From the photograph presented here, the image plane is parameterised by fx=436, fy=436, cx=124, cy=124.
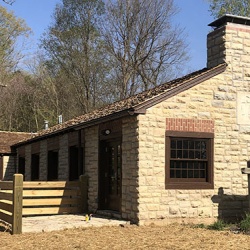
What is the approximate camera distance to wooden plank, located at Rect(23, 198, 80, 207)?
37.0ft

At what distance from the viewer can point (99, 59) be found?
31656mm

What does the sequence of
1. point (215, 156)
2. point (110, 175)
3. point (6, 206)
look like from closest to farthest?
1. point (6, 206)
2. point (215, 156)
3. point (110, 175)

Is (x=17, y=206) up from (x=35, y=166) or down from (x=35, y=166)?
down

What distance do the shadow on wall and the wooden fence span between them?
3.90m

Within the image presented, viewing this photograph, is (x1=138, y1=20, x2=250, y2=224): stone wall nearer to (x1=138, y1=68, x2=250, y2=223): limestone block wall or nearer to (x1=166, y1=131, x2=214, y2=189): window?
(x1=138, y1=68, x2=250, y2=223): limestone block wall

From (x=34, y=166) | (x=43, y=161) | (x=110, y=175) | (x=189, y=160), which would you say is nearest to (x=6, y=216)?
(x=110, y=175)

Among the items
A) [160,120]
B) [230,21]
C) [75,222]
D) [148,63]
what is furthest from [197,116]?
[148,63]

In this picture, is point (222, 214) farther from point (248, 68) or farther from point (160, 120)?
point (248, 68)

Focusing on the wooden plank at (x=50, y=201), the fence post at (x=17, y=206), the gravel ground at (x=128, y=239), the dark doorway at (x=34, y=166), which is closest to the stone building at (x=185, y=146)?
the wooden plank at (x=50, y=201)

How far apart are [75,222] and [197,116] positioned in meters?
4.16

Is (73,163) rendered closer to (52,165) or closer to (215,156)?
(52,165)

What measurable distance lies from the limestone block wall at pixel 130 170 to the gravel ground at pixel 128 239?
0.76 m

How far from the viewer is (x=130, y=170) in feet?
36.2

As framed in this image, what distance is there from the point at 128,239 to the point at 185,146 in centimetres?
354
